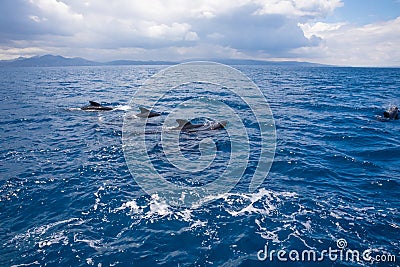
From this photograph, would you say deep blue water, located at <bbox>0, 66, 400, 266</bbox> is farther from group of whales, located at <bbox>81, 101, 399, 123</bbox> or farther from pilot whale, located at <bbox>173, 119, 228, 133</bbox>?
group of whales, located at <bbox>81, 101, 399, 123</bbox>

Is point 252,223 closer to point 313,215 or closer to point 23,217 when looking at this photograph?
point 313,215

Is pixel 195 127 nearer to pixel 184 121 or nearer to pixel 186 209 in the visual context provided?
pixel 184 121

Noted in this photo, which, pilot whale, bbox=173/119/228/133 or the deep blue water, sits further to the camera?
pilot whale, bbox=173/119/228/133

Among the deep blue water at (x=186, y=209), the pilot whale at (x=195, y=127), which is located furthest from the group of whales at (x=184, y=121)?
the deep blue water at (x=186, y=209)

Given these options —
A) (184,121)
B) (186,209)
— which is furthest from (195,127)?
(186,209)

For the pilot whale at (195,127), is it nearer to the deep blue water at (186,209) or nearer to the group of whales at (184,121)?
the group of whales at (184,121)

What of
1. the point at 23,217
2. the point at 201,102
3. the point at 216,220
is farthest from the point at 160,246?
the point at 201,102

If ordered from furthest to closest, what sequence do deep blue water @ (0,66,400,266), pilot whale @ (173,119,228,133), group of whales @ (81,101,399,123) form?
group of whales @ (81,101,399,123)
pilot whale @ (173,119,228,133)
deep blue water @ (0,66,400,266)

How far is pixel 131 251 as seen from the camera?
8.62 m

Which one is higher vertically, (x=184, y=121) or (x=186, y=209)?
(x=184, y=121)

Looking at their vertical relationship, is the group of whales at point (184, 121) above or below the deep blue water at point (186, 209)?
above

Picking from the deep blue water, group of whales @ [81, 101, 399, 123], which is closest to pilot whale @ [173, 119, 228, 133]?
group of whales @ [81, 101, 399, 123]

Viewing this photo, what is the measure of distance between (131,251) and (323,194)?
9.08 metres

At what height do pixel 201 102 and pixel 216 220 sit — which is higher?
pixel 201 102
